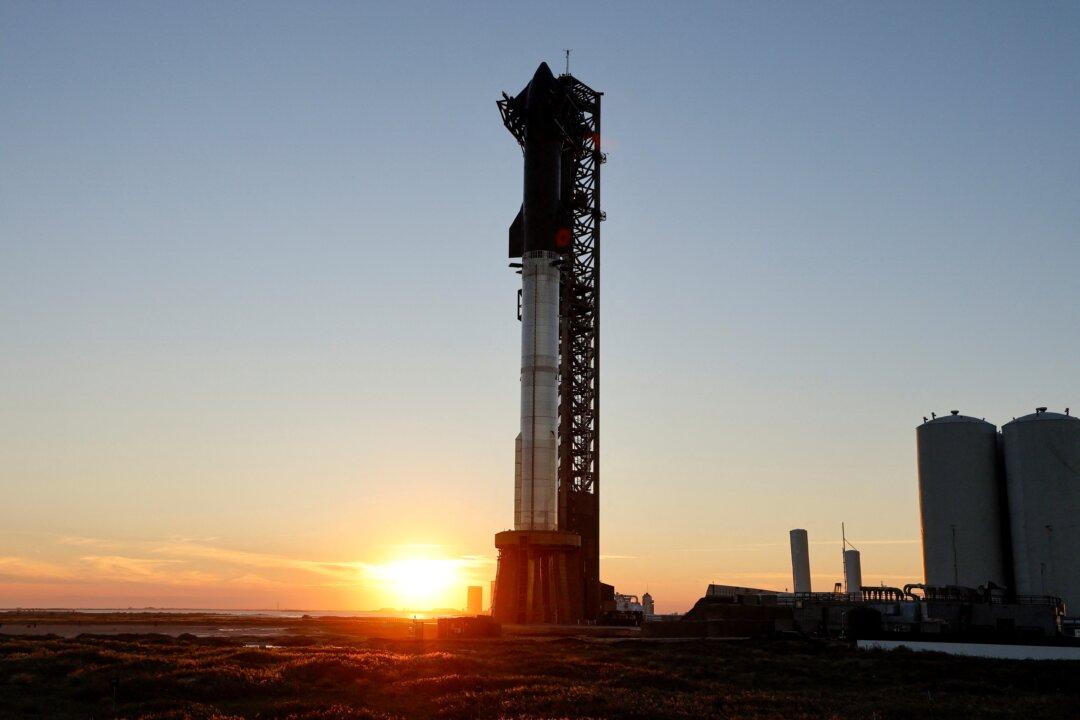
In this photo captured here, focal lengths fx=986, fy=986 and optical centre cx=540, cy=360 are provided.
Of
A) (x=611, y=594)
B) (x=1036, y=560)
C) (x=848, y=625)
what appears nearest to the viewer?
(x=848, y=625)

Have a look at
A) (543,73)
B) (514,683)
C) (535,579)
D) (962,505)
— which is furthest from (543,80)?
(514,683)

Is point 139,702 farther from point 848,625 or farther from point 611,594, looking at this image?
point 611,594

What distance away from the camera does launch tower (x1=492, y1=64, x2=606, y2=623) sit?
87.6 meters

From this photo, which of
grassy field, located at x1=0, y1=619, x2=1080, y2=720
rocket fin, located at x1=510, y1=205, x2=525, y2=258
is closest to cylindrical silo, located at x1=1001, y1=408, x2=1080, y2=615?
grassy field, located at x1=0, y1=619, x2=1080, y2=720

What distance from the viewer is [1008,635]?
63.4 metres

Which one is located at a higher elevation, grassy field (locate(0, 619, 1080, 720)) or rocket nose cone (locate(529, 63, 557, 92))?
rocket nose cone (locate(529, 63, 557, 92))

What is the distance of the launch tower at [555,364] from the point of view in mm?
87625

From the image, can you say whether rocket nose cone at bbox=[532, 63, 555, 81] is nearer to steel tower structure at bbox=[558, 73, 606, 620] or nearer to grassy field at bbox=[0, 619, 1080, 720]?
steel tower structure at bbox=[558, 73, 606, 620]

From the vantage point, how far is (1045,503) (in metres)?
90.9

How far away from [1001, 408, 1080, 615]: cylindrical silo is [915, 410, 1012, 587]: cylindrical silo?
1644 millimetres

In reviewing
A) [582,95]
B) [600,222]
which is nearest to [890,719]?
[600,222]

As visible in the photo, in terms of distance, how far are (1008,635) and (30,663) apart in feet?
188

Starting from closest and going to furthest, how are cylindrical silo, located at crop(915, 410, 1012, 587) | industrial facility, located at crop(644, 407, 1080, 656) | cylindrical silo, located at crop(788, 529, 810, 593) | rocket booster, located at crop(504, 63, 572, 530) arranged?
industrial facility, located at crop(644, 407, 1080, 656) < rocket booster, located at crop(504, 63, 572, 530) < cylindrical silo, located at crop(915, 410, 1012, 587) < cylindrical silo, located at crop(788, 529, 810, 593)

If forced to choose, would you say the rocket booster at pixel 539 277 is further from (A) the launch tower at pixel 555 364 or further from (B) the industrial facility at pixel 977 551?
(B) the industrial facility at pixel 977 551
